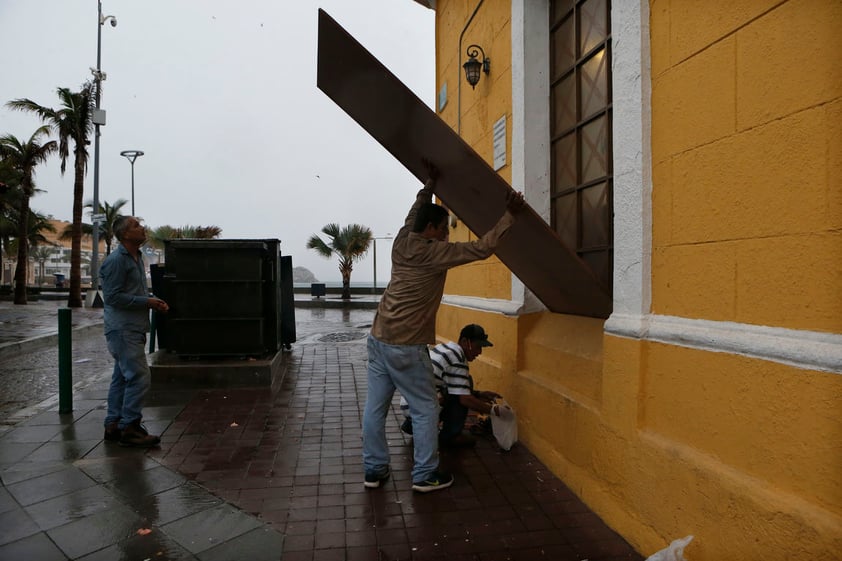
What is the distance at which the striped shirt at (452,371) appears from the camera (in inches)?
161

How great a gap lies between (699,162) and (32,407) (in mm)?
6500

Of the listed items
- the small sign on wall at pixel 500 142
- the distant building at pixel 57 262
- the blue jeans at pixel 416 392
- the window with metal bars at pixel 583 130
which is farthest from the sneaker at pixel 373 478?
the distant building at pixel 57 262

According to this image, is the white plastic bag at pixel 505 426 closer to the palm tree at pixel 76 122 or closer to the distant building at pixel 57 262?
the palm tree at pixel 76 122

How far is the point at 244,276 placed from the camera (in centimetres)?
674

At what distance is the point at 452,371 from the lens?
4133 millimetres

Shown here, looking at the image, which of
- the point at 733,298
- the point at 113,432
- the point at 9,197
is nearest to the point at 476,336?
the point at 733,298

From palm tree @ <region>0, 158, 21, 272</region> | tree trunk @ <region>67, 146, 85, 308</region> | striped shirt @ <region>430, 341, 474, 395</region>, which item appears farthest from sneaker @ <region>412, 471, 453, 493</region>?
tree trunk @ <region>67, 146, 85, 308</region>

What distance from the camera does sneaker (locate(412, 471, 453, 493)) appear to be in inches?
136

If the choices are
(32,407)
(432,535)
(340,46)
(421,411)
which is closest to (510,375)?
(421,411)

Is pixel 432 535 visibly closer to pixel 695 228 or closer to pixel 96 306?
pixel 695 228

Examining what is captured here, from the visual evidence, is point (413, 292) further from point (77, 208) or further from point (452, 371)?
point (77, 208)

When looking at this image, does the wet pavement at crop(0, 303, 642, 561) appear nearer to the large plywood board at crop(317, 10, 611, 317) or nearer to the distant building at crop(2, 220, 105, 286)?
the large plywood board at crop(317, 10, 611, 317)

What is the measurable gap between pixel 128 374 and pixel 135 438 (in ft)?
1.70

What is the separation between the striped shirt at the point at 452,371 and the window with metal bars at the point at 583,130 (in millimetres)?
1193
